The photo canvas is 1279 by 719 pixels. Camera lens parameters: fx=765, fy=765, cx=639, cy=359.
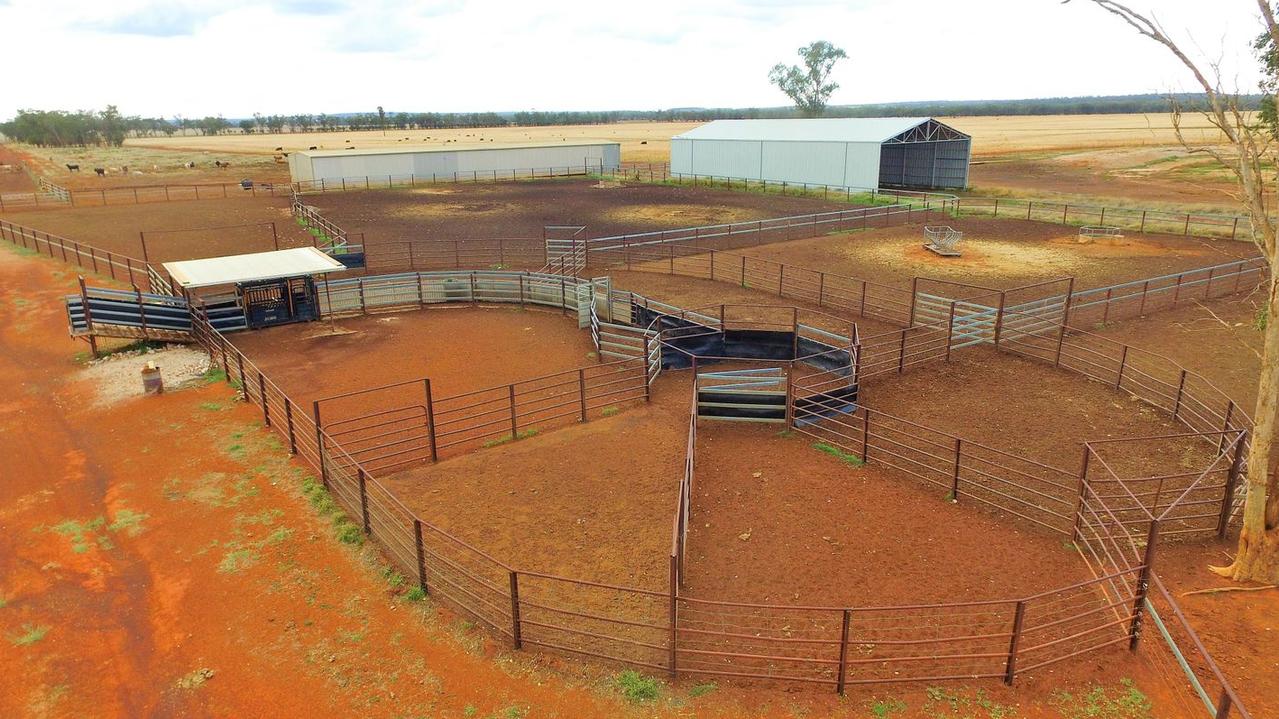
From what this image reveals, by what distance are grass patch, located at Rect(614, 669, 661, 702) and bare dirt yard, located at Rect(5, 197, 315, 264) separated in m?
28.5

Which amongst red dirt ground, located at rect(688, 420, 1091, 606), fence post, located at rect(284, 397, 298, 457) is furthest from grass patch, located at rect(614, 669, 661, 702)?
fence post, located at rect(284, 397, 298, 457)

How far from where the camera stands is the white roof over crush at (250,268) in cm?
2002

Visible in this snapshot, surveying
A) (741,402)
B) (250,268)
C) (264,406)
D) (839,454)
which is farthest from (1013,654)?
(250,268)

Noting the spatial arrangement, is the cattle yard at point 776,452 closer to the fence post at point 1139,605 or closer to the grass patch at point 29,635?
the fence post at point 1139,605

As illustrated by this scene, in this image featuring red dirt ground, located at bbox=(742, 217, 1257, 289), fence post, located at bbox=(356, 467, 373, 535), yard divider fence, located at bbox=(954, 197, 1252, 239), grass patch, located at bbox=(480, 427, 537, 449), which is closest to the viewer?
fence post, located at bbox=(356, 467, 373, 535)

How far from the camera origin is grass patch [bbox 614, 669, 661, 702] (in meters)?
7.73

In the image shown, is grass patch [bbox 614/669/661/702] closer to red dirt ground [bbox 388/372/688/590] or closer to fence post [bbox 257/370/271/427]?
red dirt ground [bbox 388/372/688/590]

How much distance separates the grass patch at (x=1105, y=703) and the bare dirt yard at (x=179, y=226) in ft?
103

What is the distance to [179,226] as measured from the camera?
39125mm

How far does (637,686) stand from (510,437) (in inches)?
281

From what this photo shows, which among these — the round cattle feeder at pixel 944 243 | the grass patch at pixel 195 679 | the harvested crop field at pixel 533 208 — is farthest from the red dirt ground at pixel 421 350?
the round cattle feeder at pixel 944 243

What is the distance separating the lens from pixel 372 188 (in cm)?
5547

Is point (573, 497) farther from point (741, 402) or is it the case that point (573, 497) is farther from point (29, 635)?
point (29, 635)

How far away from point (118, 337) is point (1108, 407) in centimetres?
2300
